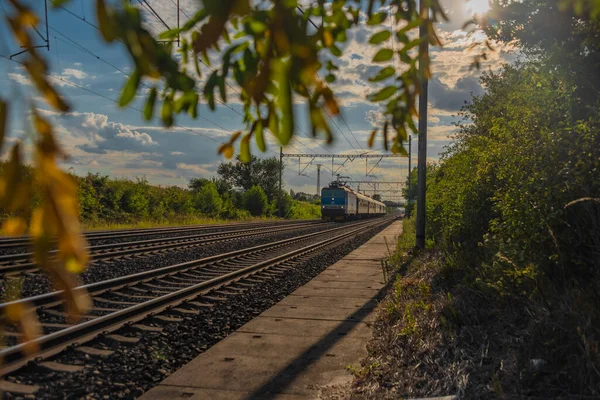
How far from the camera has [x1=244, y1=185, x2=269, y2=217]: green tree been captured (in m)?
57.5

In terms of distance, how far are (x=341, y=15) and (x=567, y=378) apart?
9.57 feet

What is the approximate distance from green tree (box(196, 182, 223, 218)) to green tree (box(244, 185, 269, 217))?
1064 centimetres

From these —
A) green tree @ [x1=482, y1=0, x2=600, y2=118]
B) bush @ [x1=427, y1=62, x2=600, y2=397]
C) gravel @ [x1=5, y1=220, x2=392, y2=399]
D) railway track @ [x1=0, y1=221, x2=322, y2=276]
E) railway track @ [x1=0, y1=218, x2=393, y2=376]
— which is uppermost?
green tree @ [x1=482, y1=0, x2=600, y2=118]

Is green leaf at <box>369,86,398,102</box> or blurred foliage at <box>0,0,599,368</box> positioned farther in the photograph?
green leaf at <box>369,86,398,102</box>

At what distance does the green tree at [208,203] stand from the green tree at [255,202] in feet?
34.9

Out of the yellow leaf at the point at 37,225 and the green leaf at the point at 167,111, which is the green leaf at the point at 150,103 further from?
the yellow leaf at the point at 37,225

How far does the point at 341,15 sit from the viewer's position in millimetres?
1525

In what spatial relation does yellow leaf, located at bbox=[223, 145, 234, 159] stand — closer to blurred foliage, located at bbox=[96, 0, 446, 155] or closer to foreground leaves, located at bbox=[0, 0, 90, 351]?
blurred foliage, located at bbox=[96, 0, 446, 155]

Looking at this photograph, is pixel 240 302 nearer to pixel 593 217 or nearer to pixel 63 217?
pixel 593 217

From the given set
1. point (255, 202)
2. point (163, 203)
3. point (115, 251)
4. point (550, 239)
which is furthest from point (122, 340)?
point (255, 202)

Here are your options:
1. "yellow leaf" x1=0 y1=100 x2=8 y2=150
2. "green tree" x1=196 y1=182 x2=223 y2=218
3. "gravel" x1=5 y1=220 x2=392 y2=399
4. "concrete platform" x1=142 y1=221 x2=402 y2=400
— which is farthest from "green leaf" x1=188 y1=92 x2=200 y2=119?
"green tree" x1=196 y1=182 x2=223 y2=218

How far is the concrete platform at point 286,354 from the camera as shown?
4.30m

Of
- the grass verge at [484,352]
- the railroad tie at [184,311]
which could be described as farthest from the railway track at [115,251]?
the grass verge at [484,352]

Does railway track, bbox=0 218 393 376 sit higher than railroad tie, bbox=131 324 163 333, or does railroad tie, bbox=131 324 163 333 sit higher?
railway track, bbox=0 218 393 376
